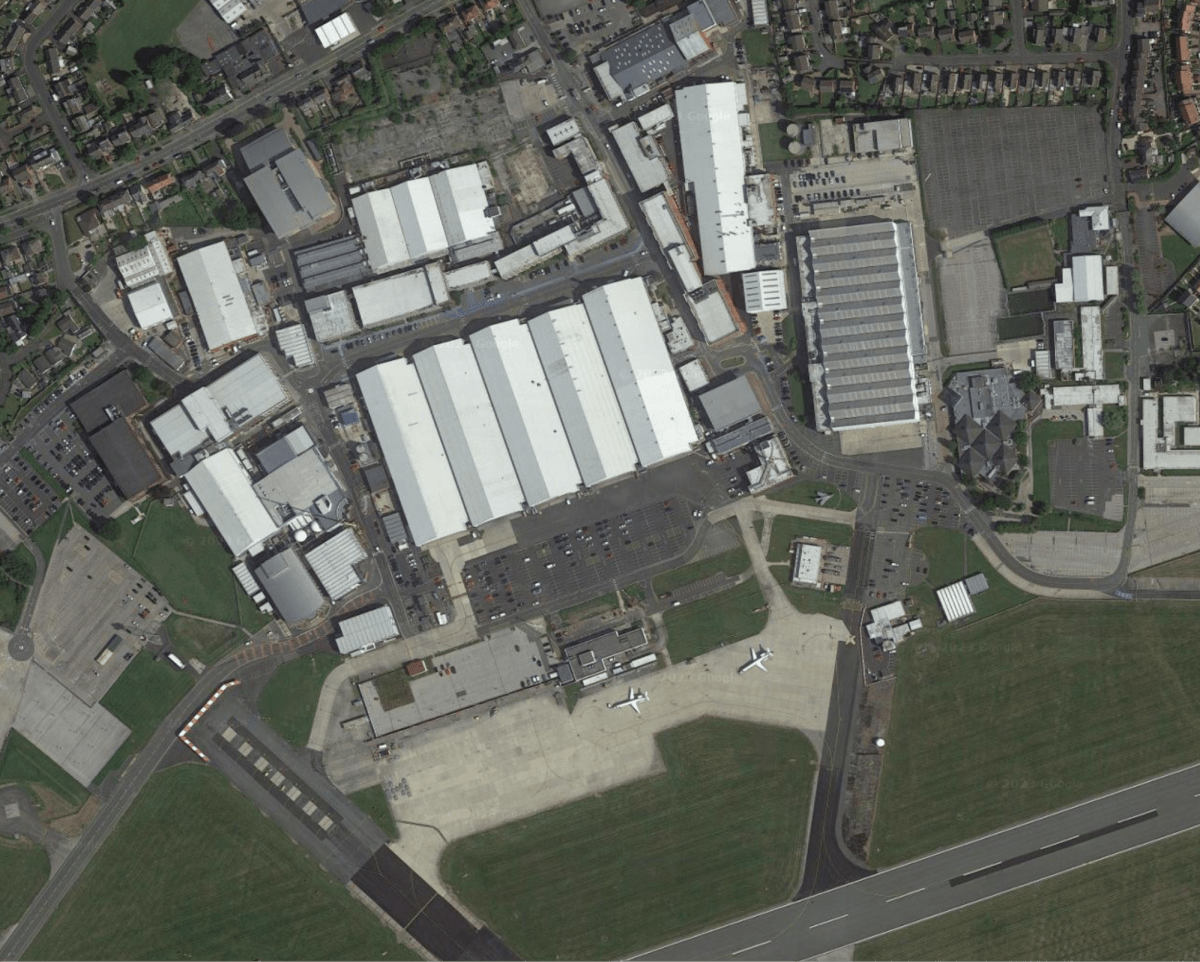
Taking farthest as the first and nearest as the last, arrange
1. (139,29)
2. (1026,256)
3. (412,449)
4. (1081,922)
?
(1026,256), (139,29), (1081,922), (412,449)

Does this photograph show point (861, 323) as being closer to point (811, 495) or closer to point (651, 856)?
point (811, 495)

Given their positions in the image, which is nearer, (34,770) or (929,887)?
(929,887)

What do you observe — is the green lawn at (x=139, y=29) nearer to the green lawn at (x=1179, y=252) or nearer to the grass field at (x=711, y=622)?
the grass field at (x=711, y=622)

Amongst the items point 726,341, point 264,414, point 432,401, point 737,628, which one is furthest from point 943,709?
point 264,414

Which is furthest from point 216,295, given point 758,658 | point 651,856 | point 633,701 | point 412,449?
point 651,856

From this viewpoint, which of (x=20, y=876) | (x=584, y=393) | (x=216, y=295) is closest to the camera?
(x=216, y=295)

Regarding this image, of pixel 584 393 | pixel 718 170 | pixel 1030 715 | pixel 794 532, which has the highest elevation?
pixel 718 170

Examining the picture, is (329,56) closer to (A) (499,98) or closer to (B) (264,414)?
(A) (499,98)
